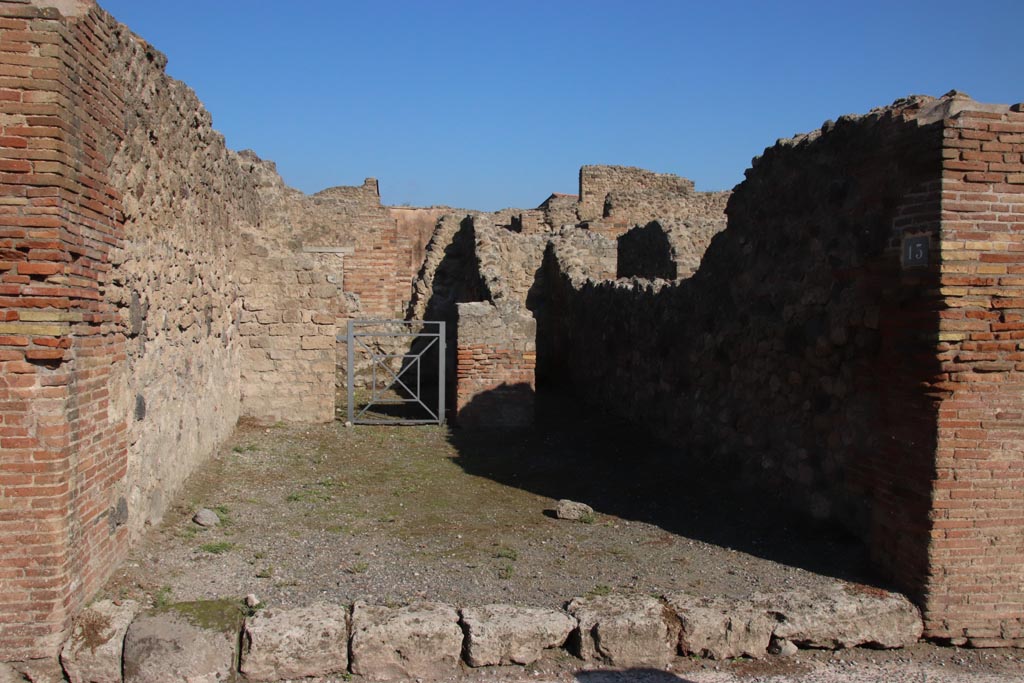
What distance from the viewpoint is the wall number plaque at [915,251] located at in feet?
14.7

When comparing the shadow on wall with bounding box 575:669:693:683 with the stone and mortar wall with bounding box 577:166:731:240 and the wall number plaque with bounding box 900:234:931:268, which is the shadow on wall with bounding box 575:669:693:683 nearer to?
the wall number plaque with bounding box 900:234:931:268

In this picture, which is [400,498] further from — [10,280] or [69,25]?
[69,25]

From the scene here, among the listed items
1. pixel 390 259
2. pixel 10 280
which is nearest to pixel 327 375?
pixel 10 280

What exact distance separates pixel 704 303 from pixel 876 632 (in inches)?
152

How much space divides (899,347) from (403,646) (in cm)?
Answer: 333

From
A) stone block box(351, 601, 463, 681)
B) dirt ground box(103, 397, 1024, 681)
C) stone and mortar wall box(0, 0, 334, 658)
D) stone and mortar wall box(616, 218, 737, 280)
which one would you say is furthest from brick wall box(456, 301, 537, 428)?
stone block box(351, 601, 463, 681)

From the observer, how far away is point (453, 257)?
15.9 metres

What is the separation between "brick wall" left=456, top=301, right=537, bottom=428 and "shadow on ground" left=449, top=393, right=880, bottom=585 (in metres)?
0.25

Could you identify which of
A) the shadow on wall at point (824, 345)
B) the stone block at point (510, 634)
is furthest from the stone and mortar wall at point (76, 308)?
the shadow on wall at point (824, 345)

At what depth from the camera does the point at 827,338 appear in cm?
546

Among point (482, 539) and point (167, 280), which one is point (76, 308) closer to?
point (167, 280)

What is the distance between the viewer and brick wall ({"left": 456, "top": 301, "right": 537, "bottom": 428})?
387 inches

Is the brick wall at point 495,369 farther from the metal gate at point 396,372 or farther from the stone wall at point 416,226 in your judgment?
the stone wall at point 416,226

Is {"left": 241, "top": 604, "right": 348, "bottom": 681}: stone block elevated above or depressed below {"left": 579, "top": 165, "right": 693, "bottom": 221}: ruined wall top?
below
